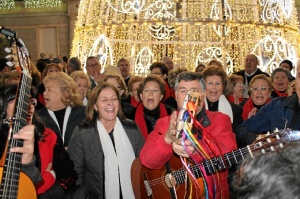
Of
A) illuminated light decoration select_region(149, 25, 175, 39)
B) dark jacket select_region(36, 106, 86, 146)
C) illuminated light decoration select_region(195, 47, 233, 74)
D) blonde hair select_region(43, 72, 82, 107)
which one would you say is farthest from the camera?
illuminated light decoration select_region(149, 25, 175, 39)

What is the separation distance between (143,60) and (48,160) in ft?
25.6

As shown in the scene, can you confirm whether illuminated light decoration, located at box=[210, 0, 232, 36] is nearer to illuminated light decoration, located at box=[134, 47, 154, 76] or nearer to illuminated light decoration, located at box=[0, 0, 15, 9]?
illuminated light decoration, located at box=[134, 47, 154, 76]

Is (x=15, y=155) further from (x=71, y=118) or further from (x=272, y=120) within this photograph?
(x=71, y=118)

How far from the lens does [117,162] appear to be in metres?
5.29

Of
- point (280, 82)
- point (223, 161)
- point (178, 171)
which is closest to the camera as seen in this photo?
point (223, 161)

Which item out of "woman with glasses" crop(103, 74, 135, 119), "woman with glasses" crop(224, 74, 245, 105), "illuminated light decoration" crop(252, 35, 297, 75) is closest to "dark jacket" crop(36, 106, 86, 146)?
"woman with glasses" crop(103, 74, 135, 119)

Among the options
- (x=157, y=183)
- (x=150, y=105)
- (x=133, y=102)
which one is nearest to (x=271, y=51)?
(x=133, y=102)

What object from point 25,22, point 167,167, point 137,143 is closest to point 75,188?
point 167,167

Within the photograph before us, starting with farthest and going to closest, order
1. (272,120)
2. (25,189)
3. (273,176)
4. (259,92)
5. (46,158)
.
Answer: (259,92) < (272,120) < (46,158) < (25,189) < (273,176)

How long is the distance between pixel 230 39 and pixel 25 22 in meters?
17.4

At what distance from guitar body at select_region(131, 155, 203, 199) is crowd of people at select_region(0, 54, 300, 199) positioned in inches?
7.2

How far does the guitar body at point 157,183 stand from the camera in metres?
4.68

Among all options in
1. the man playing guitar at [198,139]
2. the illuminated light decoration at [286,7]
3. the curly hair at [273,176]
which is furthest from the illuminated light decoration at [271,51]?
the curly hair at [273,176]

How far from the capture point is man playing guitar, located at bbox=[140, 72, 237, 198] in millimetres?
3900
